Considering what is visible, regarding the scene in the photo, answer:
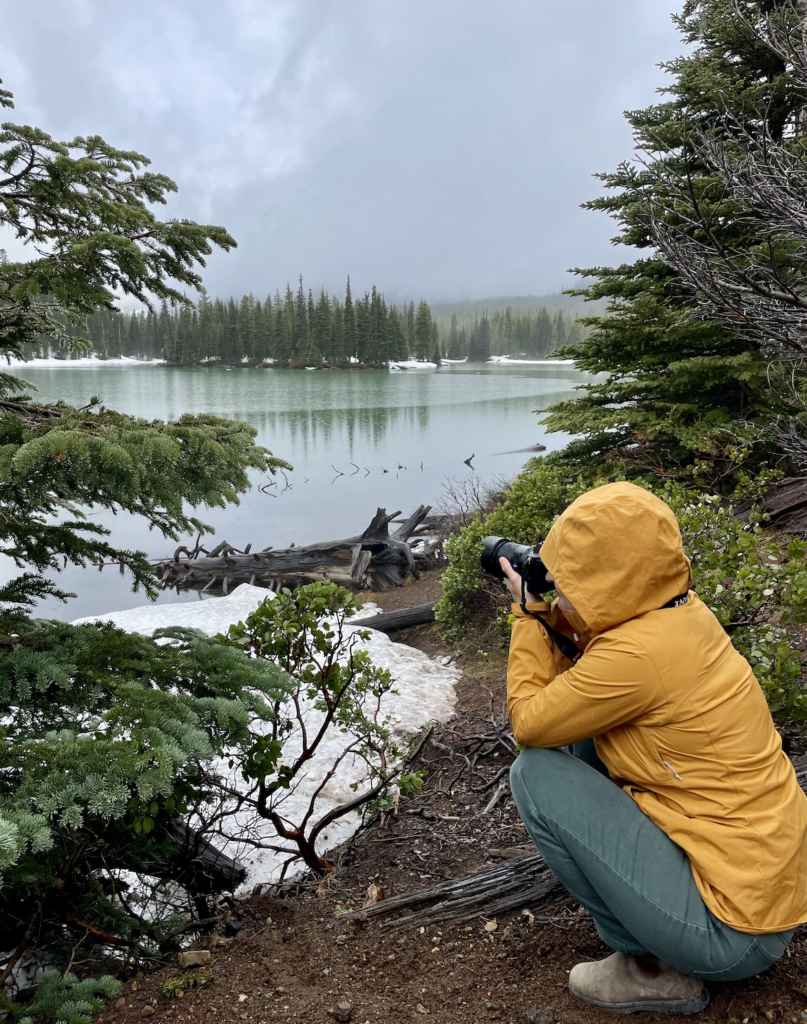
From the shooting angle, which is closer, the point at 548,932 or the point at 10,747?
the point at 10,747

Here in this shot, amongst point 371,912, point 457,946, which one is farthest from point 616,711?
point 371,912

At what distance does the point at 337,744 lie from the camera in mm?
5023

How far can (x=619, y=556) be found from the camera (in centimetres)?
168

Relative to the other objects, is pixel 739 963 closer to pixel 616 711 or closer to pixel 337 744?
pixel 616 711

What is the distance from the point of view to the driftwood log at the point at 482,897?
A: 2.38 m

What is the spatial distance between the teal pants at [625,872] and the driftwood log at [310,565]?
32.9ft

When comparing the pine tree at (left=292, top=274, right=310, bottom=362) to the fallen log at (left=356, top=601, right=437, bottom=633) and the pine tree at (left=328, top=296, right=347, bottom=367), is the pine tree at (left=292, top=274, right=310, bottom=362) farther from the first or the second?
the fallen log at (left=356, top=601, right=437, bottom=633)

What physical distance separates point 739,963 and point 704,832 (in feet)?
1.23

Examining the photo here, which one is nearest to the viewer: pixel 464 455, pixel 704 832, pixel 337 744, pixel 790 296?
pixel 704 832

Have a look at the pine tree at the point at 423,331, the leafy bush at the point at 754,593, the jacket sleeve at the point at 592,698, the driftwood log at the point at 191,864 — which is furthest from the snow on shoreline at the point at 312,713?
the pine tree at the point at 423,331

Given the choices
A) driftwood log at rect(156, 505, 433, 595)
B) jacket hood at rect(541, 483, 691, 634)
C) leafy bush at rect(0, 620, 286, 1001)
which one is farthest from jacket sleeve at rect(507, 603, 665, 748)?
driftwood log at rect(156, 505, 433, 595)

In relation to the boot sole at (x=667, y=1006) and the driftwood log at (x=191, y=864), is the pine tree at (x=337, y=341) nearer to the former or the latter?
the driftwood log at (x=191, y=864)

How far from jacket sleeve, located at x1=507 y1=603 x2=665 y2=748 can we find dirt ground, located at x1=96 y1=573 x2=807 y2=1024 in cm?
85

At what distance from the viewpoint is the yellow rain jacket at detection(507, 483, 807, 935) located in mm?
1593
